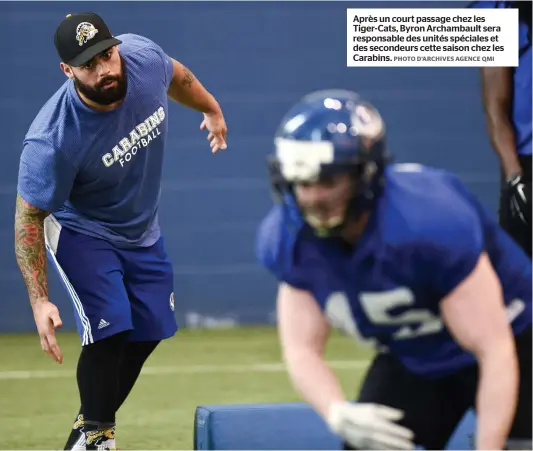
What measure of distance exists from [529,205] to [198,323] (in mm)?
2765

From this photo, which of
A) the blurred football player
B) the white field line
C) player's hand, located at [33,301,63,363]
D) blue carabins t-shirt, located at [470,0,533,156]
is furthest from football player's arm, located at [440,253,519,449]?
the white field line

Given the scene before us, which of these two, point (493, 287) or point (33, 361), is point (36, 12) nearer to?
point (33, 361)

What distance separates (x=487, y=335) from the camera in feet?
6.64

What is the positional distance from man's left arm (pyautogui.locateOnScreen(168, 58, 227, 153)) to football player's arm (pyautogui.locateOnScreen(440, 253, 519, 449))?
170 cm

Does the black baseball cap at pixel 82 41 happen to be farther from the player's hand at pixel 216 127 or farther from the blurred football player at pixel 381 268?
the blurred football player at pixel 381 268

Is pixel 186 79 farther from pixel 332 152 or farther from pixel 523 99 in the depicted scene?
pixel 332 152

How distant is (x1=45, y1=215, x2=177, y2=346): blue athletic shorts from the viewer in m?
3.17

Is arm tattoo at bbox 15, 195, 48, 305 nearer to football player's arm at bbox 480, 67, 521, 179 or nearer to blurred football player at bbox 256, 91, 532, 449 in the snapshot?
blurred football player at bbox 256, 91, 532, 449

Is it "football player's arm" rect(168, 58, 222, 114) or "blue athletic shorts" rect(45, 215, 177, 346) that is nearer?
"blue athletic shorts" rect(45, 215, 177, 346)

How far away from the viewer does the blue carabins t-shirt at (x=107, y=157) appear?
3127 millimetres

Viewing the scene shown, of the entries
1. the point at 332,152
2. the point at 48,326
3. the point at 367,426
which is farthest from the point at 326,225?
the point at 48,326

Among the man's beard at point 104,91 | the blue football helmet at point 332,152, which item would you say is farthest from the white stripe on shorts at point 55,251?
the blue football helmet at point 332,152

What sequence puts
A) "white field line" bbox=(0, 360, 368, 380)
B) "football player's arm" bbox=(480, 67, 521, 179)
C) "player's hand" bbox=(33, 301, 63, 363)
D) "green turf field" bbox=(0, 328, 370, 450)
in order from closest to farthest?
"player's hand" bbox=(33, 301, 63, 363)
"football player's arm" bbox=(480, 67, 521, 179)
"green turf field" bbox=(0, 328, 370, 450)
"white field line" bbox=(0, 360, 368, 380)

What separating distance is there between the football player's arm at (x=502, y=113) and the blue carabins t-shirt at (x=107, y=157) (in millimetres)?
1059
